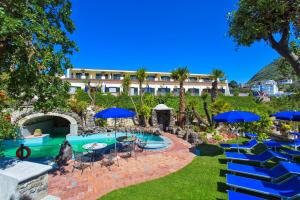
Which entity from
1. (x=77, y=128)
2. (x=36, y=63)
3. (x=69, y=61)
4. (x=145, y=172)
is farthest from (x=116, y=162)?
(x=77, y=128)

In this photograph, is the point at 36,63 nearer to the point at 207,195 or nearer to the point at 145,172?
the point at 145,172

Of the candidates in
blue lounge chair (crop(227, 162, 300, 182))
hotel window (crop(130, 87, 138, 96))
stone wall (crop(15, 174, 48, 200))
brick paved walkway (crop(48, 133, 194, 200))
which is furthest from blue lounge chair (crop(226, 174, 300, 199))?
hotel window (crop(130, 87, 138, 96))

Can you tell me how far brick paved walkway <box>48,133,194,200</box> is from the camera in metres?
7.00

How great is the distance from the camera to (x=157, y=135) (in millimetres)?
18422

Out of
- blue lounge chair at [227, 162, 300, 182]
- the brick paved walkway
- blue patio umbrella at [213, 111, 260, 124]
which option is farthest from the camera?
blue patio umbrella at [213, 111, 260, 124]

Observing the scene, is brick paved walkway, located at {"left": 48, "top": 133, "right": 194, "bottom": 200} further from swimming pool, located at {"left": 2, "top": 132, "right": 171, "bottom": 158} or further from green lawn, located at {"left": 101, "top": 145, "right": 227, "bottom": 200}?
swimming pool, located at {"left": 2, "top": 132, "right": 171, "bottom": 158}

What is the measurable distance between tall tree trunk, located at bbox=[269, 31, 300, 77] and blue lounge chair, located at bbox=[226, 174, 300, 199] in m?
4.09

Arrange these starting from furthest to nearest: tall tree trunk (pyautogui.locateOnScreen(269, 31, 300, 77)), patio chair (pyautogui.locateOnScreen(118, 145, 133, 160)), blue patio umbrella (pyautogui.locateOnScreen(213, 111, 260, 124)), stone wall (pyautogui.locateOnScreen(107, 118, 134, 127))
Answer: stone wall (pyautogui.locateOnScreen(107, 118, 134, 127)) → patio chair (pyautogui.locateOnScreen(118, 145, 133, 160)) → blue patio umbrella (pyautogui.locateOnScreen(213, 111, 260, 124)) → tall tree trunk (pyautogui.locateOnScreen(269, 31, 300, 77))

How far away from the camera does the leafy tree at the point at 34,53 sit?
568 cm

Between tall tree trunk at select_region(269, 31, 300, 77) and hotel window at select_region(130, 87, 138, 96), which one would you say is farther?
hotel window at select_region(130, 87, 138, 96)

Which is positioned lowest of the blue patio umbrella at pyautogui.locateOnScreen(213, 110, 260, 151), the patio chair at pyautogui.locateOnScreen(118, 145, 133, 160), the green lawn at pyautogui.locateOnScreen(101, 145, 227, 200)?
the green lawn at pyautogui.locateOnScreen(101, 145, 227, 200)

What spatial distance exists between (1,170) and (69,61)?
4689 mm

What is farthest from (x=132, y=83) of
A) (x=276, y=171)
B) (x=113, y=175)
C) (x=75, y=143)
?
(x=276, y=171)

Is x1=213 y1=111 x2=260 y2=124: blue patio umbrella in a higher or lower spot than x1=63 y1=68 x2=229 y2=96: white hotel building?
lower
